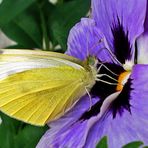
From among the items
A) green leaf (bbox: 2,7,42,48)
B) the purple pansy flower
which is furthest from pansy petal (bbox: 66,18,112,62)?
green leaf (bbox: 2,7,42,48)

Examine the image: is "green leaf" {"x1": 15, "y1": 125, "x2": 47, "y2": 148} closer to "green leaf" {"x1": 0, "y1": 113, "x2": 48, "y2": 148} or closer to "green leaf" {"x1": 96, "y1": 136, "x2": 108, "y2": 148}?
"green leaf" {"x1": 0, "y1": 113, "x2": 48, "y2": 148}

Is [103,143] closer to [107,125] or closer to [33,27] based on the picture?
[107,125]

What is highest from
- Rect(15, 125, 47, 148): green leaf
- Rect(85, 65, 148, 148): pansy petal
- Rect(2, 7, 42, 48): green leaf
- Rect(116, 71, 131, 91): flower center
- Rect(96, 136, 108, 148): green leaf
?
Rect(2, 7, 42, 48): green leaf

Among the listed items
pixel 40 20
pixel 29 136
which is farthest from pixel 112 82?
pixel 40 20

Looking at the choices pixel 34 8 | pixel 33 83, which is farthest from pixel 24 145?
pixel 34 8

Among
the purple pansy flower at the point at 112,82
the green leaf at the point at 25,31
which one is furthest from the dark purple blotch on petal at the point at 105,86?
the green leaf at the point at 25,31

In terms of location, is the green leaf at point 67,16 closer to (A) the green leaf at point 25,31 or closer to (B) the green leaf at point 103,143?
(A) the green leaf at point 25,31
